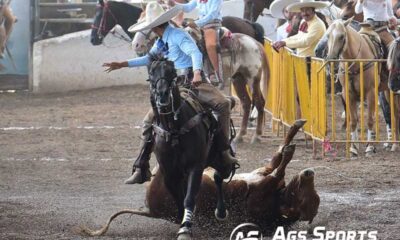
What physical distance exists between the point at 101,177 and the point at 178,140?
423cm

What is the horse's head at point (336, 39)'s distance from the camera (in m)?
14.7

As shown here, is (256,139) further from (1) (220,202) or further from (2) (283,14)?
(1) (220,202)

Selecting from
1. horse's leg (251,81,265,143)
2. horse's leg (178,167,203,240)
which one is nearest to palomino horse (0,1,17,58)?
horse's leg (251,81,265,143)

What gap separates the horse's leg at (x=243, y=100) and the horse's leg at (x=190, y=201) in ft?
24.7

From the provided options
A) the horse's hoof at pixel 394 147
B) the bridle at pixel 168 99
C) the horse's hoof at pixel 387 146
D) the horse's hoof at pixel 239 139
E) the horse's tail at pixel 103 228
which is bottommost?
the horse's hoof at pixel 239 139

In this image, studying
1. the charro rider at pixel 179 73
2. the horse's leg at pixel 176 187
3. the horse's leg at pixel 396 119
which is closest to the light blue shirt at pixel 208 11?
the horse's leg at pixel 396 119

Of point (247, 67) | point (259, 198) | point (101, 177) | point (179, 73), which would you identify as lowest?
point (101, 177)

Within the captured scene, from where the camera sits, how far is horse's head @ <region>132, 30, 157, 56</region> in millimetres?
17688

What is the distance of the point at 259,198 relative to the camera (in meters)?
9.52

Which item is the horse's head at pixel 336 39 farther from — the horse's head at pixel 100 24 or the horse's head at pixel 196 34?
the horse's head at pixel 100 24

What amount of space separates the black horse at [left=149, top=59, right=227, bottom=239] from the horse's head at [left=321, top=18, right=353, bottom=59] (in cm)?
553

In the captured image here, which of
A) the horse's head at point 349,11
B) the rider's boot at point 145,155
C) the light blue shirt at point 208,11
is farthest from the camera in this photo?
the horse's head at point 349,11

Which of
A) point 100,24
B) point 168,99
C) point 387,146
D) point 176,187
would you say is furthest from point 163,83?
point 100,24

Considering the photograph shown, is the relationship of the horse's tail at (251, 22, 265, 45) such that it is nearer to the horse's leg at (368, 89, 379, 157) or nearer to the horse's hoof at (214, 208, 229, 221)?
the horse's leg at (368, 89, 379, 157)
